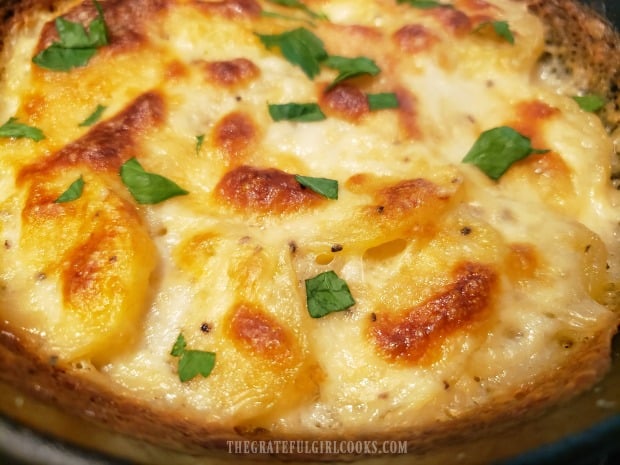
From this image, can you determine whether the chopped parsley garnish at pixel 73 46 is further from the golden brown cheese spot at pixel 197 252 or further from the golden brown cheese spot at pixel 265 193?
the golden brown cheese spot at pixel 197 252

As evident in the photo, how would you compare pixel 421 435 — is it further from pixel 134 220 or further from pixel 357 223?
pixel 134 220

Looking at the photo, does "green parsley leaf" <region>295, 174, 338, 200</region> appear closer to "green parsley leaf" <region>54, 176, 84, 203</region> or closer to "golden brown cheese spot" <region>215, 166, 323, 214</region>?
"golden brown cheese spot" <region>215, 166, 323, 214</region>

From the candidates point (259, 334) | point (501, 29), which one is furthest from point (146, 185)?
point (501, 29)

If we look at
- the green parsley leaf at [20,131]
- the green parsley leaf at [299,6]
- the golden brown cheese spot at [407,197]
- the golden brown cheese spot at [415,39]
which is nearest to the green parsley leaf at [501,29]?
the golden brown cheese spot at [415,39]

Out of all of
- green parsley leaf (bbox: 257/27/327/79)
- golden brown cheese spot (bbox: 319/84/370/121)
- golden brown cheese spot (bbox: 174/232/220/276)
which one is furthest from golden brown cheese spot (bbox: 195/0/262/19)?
golden brown cheese spot (bbox: 174/232/220/276)

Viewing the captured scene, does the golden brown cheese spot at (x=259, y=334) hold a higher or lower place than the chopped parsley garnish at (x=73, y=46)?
lower

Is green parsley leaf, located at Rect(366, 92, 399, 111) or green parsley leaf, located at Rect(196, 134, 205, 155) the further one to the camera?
green parsley leaf, located at Rect(366, 92, 399, 111)

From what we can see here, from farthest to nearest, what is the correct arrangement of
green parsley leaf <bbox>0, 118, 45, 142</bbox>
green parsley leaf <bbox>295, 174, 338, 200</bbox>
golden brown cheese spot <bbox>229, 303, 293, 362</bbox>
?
1. green parsley leaf <bbox>0, 118, 45, 142</bbox>
2. green parsley leaf <bbox>295, 174, 338, 200</bbox>
3. golden brown cheese spot <bbox>229, 303, 293, 362</bbox>
